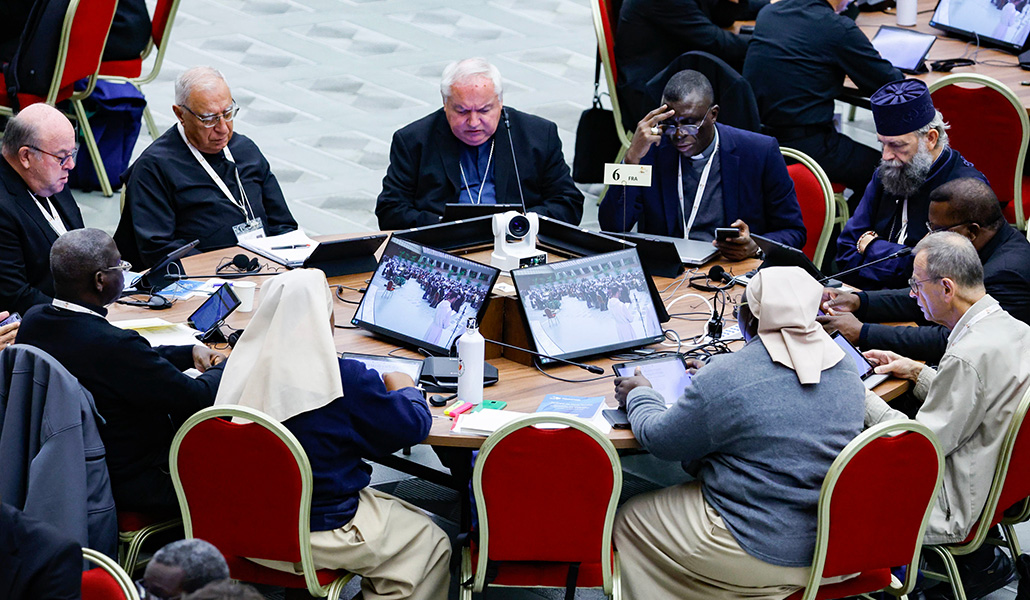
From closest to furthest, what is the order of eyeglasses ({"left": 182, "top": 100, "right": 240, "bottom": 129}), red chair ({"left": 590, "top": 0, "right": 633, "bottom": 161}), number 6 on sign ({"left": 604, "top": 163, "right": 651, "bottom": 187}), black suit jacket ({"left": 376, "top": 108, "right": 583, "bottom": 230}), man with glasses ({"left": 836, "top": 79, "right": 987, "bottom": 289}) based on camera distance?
man with glasses ({"left": 836, "top": 79, "right": 987, "bottom": 289}), number 6 on sign ({"left": 604, "top": 163, "right": 651, "bottom": 187}), eyeglasses ({"left": 182, "top": 100, "right": 240, "bottom": 129}), black suit jacket ({"left": 376, "top": 108, "right": 583, "bottom": 230}), red chair ({"left": 590, "top": 0, "right": 633, "bottom": 161})

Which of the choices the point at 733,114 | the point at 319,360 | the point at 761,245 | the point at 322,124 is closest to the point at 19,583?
the point at 319,360

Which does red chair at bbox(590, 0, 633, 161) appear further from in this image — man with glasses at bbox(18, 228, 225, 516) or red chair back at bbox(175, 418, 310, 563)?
red chair back at bbox(175, 418, 310, 563)

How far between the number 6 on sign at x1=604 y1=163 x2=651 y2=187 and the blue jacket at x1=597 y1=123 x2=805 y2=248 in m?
0.21

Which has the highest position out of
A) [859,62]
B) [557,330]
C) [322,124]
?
[859,62]

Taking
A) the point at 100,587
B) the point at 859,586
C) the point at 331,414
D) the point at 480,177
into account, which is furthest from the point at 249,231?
the point at 859,586

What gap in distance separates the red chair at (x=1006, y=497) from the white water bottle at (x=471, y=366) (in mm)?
1427

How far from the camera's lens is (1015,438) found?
3.44 metres

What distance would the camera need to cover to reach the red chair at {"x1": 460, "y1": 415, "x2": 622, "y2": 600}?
3.12m

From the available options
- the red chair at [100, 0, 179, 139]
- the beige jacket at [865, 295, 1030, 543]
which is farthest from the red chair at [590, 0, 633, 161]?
the beige jacket at [865, 295, 1030, 543]

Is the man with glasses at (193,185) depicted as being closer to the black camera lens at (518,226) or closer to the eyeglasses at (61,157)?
the eyeglasses at (61,157)

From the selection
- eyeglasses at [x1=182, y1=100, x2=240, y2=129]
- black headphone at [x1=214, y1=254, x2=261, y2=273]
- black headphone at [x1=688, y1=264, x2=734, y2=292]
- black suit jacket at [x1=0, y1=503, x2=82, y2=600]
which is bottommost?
black headphone at [x1=214, y1=254, x2=261, y2=273]

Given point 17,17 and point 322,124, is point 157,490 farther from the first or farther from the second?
point 322,124

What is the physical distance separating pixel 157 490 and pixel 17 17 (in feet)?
12.9

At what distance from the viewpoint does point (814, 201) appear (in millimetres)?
5137
